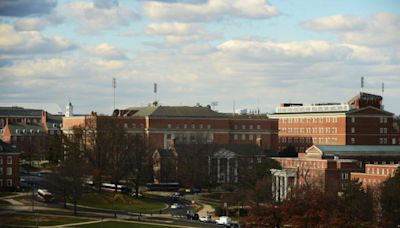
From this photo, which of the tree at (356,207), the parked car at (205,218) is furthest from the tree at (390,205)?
the parked car at (205,218)

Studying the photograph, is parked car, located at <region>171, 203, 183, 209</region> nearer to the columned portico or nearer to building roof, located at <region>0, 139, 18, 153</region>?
the columned portico

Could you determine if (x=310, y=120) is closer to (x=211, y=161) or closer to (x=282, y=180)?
(x=211, y=161)

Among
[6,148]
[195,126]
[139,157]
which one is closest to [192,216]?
[139,157]

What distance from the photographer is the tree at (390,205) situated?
88787 millimetres

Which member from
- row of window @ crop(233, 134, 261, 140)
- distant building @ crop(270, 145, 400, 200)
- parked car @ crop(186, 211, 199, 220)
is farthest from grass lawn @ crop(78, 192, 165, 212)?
row of window @ crop(233, 134, 261, 140)

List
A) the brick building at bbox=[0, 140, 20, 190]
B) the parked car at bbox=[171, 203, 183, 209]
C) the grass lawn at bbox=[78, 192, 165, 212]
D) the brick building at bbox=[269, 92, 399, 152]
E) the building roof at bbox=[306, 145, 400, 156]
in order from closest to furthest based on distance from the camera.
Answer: the grass lawn at bbox=[78, 192, 165, 212], the parked car at bbox=[171, 203, 183, 209], the brick building at bbox=[0, 140, 20, 190], the building roof at bbox=[306, 145, 400, 156], the brick building at bbox=[269, 92, 399, 152]

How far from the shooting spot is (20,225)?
93250 mm

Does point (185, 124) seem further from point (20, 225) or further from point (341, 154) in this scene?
point (20, 225)

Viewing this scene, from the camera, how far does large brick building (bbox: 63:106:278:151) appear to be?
168 metres

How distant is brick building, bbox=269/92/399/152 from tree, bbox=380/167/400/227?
67025 millimetres

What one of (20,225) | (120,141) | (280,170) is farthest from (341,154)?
(20,225)

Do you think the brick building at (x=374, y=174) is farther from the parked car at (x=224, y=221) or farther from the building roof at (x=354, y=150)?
the parked car at (x=224, y=221)

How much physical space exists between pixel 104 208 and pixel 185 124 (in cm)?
5870

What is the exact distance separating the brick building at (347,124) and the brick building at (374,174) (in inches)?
1727
